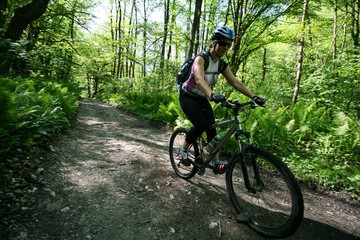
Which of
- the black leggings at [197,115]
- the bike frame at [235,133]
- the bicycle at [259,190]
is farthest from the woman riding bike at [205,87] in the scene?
the bicycle at [259,190]

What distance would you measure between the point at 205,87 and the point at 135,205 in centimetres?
189

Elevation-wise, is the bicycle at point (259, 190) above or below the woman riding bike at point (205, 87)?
below

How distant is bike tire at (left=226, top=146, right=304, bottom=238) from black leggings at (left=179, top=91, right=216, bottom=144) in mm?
716

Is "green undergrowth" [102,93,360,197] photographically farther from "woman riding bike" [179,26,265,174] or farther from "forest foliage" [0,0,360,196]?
"woman riding bike" [179,26,265,174]

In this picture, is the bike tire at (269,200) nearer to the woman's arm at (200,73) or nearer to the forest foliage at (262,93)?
the woman's arm at (200,73)

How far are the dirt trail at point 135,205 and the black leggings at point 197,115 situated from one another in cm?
95

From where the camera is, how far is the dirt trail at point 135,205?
106 inches

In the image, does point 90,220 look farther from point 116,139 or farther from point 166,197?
point 116,139

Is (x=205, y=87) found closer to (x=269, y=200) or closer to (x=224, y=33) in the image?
(x=224, y=33)

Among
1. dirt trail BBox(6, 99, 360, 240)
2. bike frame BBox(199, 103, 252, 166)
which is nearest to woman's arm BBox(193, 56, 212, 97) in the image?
bike frame BBox(199, 103, 252, 166)

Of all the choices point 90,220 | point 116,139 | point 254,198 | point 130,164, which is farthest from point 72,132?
point 254,198

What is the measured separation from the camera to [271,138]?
18.8 feet

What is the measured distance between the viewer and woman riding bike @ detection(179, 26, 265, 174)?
327cm

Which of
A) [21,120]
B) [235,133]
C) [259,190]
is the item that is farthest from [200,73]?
[21,120]
